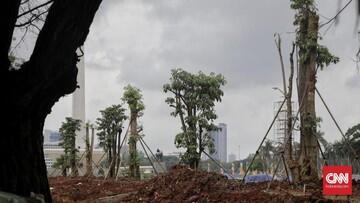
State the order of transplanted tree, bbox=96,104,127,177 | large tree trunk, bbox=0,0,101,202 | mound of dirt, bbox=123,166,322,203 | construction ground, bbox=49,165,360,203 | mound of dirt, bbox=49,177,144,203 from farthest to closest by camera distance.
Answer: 1. transplanted tree, bbox=96,104,127,177
2. mound of dirt, bbox=49,177,144,203
3. mound of dirt, bbox=123,166,322,203
4. construction ground, bbox=49,165,360,203
5. large tree trunk, bbox=0,0,101,202

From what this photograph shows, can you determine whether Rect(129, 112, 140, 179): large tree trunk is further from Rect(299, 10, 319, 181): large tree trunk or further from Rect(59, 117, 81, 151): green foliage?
Rect(299, 10, 319, 181): large tree trunk

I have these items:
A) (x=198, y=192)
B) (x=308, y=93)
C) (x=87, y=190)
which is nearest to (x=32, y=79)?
(x=198, y=192)

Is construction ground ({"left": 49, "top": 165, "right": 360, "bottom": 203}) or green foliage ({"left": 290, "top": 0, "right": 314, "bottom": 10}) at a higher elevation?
green foliage ({"left": 290, "top": 0, "right": 314, "bottom": 10})

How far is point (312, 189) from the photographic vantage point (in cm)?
1281

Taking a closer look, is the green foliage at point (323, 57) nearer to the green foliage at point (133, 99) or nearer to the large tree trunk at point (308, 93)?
the large tree trunk at point (308, 93)

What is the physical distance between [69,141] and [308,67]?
18.3m

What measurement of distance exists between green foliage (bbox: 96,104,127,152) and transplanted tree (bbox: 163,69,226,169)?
5899 millimetres

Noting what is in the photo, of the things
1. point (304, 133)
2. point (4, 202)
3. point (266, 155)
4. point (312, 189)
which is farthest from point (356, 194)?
point (266, 155)

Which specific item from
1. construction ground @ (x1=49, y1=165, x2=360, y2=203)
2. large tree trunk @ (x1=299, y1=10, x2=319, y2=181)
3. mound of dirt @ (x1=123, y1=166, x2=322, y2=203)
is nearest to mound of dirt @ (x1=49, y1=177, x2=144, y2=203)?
construction ground @ (x1=49, y1=165, x2=360, y2=203)

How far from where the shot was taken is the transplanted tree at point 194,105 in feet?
69.7

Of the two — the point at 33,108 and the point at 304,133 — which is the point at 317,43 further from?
the point at 33,108

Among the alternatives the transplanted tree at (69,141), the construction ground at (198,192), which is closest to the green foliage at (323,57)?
the construction ground at (198,192)

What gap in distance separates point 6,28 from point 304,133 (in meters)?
11.5

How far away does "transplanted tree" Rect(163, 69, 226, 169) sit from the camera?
21250mm
